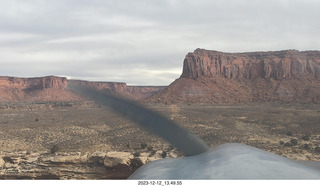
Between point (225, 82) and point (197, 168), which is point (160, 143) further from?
point (225, 82)

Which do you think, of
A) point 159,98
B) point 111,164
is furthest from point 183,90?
point 111,164

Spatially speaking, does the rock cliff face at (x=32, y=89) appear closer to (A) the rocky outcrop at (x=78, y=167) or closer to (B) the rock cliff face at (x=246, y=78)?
(B) the rock cliff face at (x=246, y=78)

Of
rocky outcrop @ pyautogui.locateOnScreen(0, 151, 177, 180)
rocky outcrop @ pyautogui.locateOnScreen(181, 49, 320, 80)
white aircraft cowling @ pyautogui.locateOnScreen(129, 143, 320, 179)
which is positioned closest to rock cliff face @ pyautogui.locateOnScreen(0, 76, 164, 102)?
rocky outcrop @ pyautogui.locateOnScreen(181, 49, 320, 80)

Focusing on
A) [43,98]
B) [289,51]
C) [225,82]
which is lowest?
[43,98]

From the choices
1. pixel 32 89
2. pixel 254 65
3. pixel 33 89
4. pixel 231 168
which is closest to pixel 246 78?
pixel 254 65

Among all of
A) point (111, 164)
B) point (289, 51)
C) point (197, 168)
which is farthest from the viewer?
point (289, 51)

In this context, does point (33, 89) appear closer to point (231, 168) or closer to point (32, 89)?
point (32, 89)

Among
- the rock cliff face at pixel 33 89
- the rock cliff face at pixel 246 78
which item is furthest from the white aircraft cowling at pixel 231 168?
the rock cliff face at pixel 33 89

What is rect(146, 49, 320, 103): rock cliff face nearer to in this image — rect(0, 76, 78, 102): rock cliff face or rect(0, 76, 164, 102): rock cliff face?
rect(0, 76, 164, 102): rock cliff face
